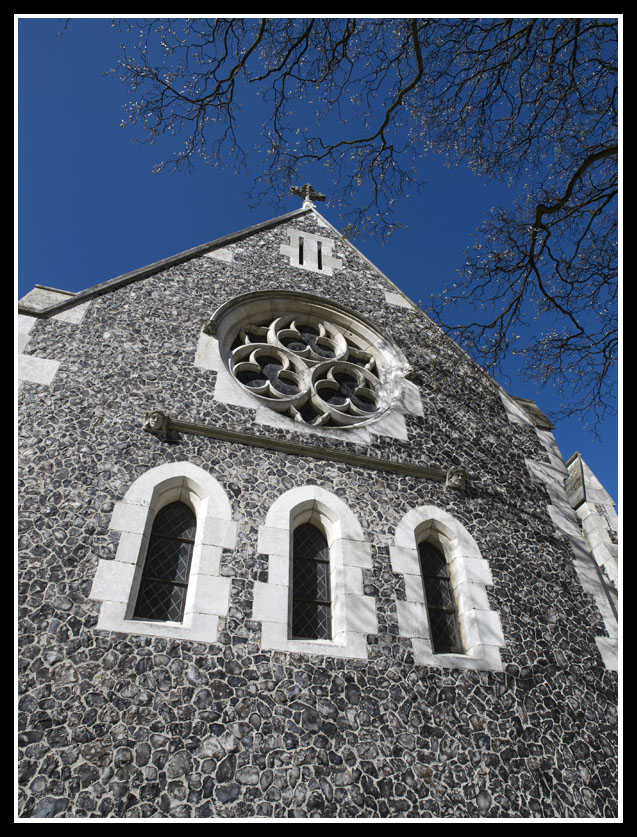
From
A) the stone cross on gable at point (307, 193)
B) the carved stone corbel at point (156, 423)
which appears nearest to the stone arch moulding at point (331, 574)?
the carved stone corbel at point (156, 423)

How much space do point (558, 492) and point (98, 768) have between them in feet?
24.2

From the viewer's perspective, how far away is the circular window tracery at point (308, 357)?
9.04 meters

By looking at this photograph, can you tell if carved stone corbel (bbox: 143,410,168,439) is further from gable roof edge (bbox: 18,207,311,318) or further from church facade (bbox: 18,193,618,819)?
gable roof edge (bbox: 18,207,311,318)

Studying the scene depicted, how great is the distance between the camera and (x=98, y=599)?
6031 mm

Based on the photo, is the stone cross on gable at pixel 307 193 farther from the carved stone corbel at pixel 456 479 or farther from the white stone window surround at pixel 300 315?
the carved stone corbel at pixel 456 479

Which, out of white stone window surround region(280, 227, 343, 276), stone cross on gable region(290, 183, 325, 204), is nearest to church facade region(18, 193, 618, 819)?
white stone window surround region(280, 227, 343, 276)

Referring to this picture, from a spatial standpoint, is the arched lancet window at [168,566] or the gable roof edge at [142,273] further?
the gable roof edge at [142,273]

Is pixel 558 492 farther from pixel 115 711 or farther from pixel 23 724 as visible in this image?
pixel 23 724

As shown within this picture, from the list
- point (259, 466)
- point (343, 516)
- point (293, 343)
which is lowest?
point (343, 516)

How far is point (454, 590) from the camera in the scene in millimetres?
7746

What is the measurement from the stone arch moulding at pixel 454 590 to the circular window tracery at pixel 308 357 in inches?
75.1

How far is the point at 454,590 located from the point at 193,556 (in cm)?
335

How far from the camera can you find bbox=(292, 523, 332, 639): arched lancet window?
683 cm
